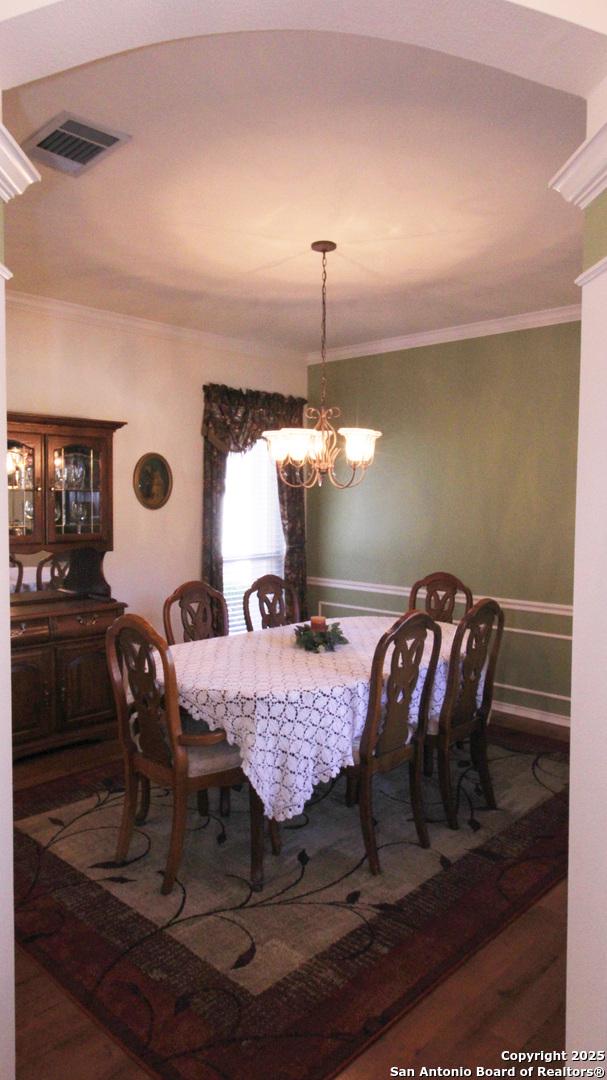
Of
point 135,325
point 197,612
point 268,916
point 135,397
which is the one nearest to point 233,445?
point 135,397

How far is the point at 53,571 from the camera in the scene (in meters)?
4.61

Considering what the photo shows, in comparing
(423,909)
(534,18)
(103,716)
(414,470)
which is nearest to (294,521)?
(414,470)

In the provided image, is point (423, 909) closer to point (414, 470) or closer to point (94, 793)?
point (94, 793)

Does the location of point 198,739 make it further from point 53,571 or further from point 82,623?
point 53,571

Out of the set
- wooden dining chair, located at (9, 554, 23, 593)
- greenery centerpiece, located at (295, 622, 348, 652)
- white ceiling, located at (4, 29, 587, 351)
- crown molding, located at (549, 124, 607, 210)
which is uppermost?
white ceiling, located at (4, 29, 587, 351)

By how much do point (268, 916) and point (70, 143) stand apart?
9.44 feet

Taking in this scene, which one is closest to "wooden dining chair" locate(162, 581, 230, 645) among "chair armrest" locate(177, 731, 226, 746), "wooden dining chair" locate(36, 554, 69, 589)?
"wooden dining chair" locate(36, 554, 69, 589)

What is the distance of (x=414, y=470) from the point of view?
5.54 meters

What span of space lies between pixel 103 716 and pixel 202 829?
143cm

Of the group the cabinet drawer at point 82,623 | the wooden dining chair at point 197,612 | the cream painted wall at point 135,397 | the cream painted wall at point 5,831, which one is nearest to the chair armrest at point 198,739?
the cream painted wall at point 5,831

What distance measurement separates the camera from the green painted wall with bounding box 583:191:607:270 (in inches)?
59.4

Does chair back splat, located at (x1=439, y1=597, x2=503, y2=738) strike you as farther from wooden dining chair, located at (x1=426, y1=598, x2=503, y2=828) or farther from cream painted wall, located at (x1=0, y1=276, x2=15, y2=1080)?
cream painted wall, located at (x1=0, y1=276, x2=15, y2=1080)

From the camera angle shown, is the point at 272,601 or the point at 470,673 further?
the point at 272,601

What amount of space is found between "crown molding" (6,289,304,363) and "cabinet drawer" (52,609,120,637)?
1.95m
